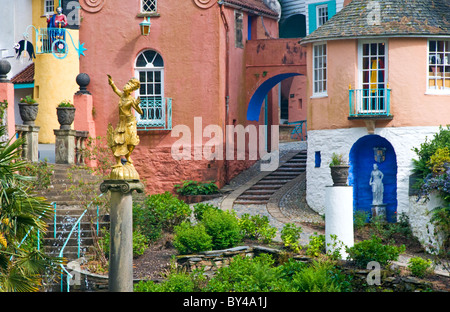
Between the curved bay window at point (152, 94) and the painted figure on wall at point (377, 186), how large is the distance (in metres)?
6.54

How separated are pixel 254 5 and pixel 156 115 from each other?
5.41 metres

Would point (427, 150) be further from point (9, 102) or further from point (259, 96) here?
point (9, 102)

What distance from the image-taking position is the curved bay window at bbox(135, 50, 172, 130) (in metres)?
27.0

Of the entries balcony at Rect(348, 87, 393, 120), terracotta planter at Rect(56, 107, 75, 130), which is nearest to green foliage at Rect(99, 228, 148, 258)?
terracotta planter at Rect(56, 107, 75, 130)

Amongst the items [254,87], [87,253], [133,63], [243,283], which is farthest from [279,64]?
[243,283]

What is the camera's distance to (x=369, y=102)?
23656 millimetres

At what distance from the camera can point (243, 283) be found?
16.6 metres

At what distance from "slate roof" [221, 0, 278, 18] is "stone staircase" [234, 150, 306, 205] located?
4976mm

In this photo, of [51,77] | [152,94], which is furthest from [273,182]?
[51,77]

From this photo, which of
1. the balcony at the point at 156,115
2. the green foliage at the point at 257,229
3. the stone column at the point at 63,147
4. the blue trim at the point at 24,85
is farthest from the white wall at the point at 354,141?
the blue trim at the point at 24,85

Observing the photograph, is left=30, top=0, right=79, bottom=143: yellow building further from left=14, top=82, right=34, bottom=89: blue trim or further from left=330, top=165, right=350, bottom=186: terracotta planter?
left=330, top=165, right=350, bottom=186: terracotta planter

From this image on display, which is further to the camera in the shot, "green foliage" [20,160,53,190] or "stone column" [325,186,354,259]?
"green foliage" [20,160,53,190]

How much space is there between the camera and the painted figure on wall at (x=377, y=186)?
78.7 feet
